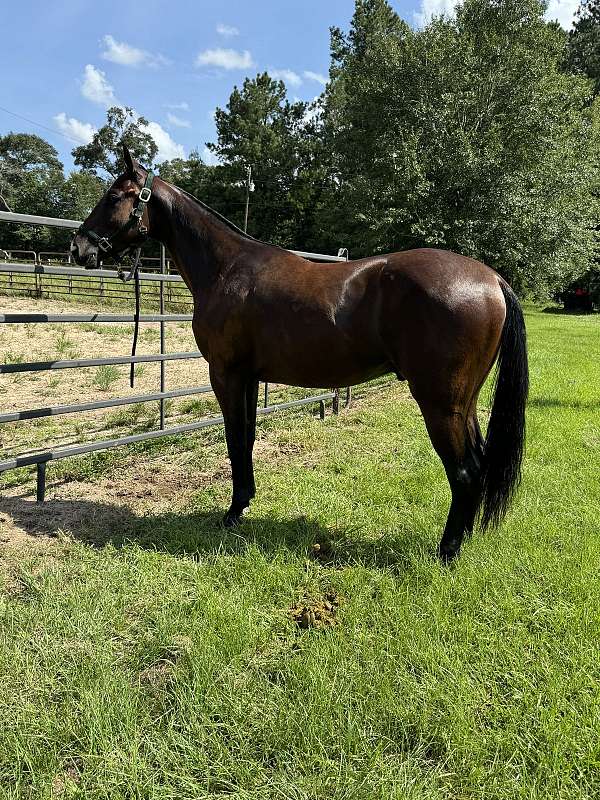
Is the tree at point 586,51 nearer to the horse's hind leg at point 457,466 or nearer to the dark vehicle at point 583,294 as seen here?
the dark vehicle at point 583,294

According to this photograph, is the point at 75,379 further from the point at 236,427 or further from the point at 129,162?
the point at 236,427

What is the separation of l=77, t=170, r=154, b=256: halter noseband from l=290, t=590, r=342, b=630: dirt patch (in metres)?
2.45

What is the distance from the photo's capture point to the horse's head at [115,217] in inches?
123

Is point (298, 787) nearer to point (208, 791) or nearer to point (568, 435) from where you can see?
point (208, 791)

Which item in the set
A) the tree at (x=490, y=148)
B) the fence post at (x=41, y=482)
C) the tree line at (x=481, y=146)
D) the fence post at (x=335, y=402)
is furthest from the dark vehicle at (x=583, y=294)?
the fence post at (x=41, y=482)

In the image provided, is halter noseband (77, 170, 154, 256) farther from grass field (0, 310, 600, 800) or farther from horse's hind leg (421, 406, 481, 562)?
horse's hind leg (421, 406, 481, 562)

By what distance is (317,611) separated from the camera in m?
2.24

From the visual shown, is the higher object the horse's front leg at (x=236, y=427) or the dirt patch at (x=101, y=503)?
the horse's front leg at (x=236, y=427)

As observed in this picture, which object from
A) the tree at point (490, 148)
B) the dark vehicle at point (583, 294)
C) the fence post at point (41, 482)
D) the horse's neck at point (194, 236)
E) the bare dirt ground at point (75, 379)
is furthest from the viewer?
the dark vehicle at point (583, 294)

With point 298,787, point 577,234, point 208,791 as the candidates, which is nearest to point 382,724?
point 298,787

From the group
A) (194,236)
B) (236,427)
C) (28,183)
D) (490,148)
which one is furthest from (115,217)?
(28,183)

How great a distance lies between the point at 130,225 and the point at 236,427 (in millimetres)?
1473

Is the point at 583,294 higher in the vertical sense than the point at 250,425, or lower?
higher

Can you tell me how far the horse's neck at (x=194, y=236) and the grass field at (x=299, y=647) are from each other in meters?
1.62
